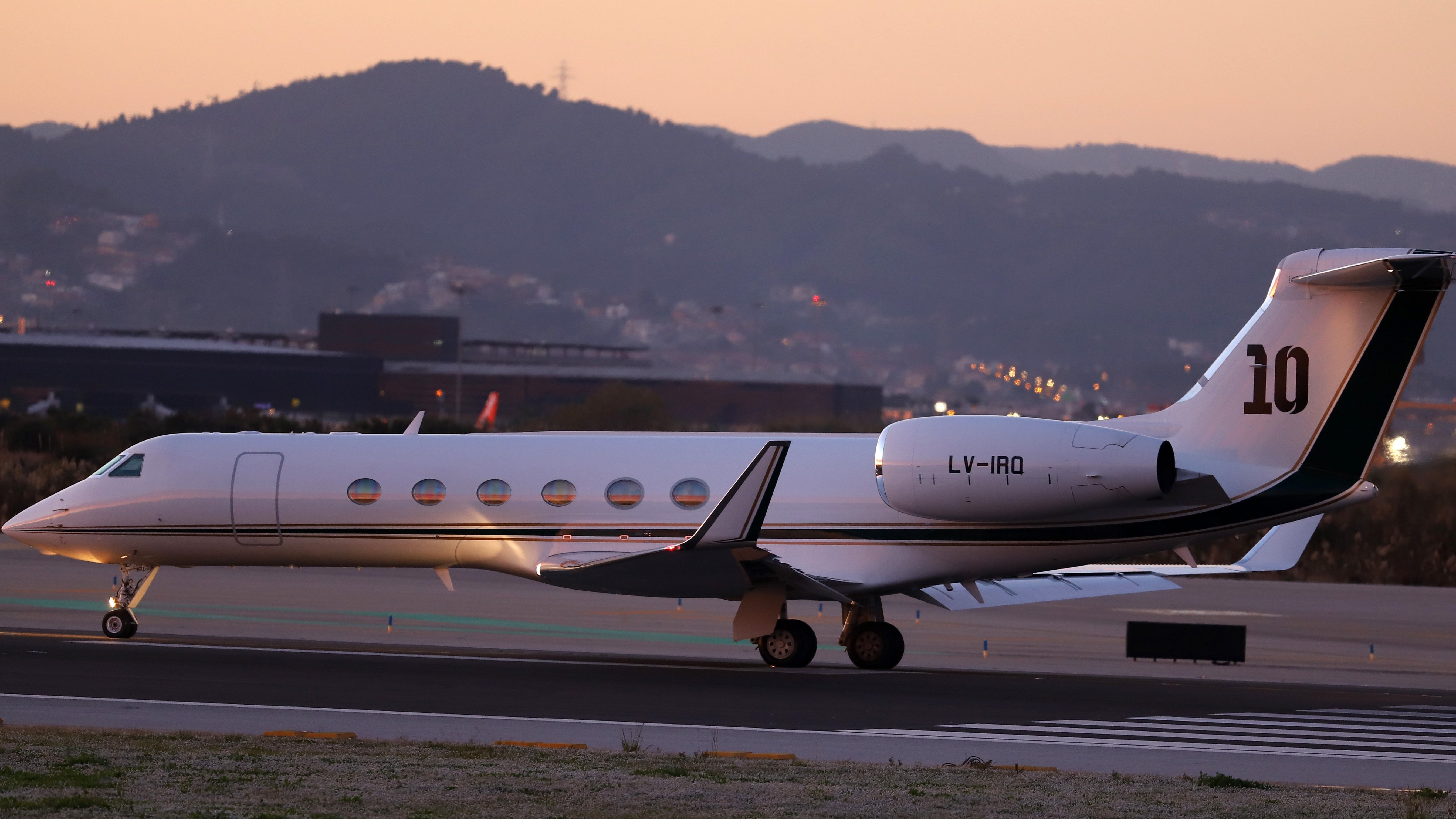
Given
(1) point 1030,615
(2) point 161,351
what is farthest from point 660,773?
(2) point 161,351

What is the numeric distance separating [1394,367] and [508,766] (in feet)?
36.1

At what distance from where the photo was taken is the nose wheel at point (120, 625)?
Answer: 20172mm

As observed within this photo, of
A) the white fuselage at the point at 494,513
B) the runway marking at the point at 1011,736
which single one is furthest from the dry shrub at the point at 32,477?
the runway marking at the point at 1011,736

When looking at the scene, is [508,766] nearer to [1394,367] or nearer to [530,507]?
[530,507]

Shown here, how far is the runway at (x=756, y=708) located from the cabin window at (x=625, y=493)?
6.12 ft

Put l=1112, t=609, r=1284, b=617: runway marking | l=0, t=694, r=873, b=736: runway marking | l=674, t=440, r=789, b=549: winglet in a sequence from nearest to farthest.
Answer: l=0, t=694, r=873, b=736: runway marking < l=674, t=440, r=789, b=549: winglet < l=1112, t=609, r=1284, b=617: runway marking

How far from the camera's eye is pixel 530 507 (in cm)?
1948

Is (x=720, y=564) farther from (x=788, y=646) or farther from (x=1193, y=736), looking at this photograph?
(x=1193, y=736)

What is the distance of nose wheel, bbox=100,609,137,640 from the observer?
20172mm

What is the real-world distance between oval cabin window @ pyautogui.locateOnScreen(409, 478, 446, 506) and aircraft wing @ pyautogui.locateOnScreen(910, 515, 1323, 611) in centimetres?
576

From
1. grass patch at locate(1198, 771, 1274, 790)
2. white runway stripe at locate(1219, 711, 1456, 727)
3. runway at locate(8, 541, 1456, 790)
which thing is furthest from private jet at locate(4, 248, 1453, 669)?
grass patch at locate(1198, 771, 1274, 790)

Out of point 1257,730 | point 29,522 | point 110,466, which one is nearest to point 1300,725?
point 1257,730

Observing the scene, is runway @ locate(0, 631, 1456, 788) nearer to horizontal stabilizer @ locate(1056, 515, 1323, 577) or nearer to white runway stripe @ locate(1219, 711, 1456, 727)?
white runway stripe @ locate(1219, 711, 1456, 727)

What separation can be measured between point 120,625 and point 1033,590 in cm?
1120
